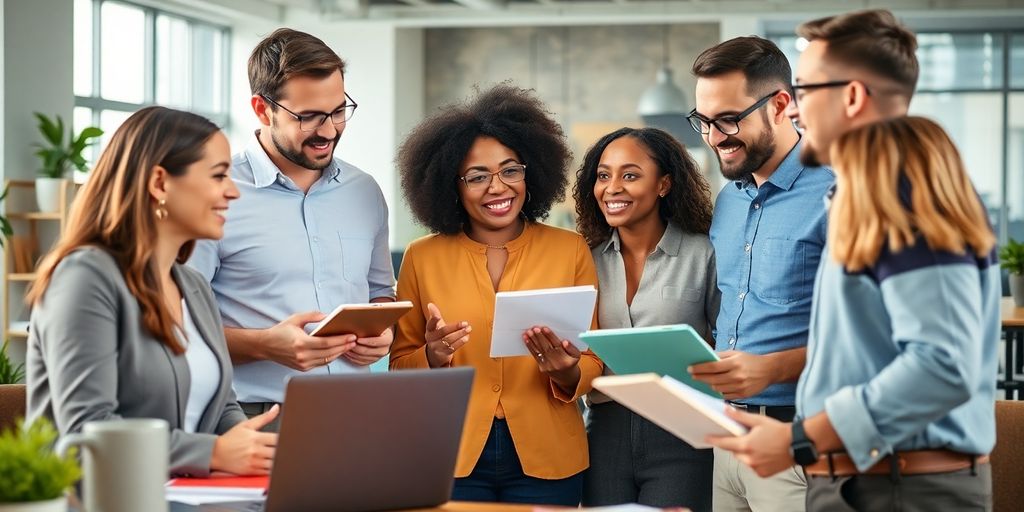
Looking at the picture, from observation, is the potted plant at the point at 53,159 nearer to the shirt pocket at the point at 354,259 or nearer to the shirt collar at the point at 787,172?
the shirt pocket at the point at 354,259

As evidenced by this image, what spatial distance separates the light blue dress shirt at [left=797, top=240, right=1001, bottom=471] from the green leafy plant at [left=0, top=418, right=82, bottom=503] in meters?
1.09

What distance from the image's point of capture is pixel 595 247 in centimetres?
293

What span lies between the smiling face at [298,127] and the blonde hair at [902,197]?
53.9 inches

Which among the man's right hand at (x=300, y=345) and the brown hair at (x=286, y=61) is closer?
the man's right hand at (x=300, y=345)

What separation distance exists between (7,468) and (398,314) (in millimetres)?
1061

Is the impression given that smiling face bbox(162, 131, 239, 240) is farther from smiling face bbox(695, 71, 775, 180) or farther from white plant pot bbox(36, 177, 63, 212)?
white plant pot bbox(36, 177, 63, 212)

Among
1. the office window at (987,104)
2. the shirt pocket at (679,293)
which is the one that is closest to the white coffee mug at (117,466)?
the shirt pocket at (679,293)

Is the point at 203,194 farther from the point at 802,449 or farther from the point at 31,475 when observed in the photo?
the point at 802,449

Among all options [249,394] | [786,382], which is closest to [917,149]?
[786,382]

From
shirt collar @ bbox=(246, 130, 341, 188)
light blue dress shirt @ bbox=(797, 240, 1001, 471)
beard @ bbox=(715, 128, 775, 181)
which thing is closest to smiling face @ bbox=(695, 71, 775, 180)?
beard @ bbox=(715, 128, 775, 181)

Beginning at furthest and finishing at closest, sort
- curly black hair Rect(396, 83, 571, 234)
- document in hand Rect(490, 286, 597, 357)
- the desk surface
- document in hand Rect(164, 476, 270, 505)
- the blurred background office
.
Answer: the blurred background office
the desk surface
curly black hair Rect(396, 83, 571, 234)
document in hand Rect(490, 286, 597, 357)
document in hand Rect(164, 476, 270, 505)

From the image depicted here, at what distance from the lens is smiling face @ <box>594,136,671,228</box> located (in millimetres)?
2799

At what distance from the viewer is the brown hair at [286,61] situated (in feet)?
8.74

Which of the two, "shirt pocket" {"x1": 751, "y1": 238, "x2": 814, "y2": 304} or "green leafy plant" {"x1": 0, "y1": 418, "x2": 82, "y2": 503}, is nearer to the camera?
"green leafy plant" {"x1": 0, "y1": 418, "x2": 82, "y2": 503}
